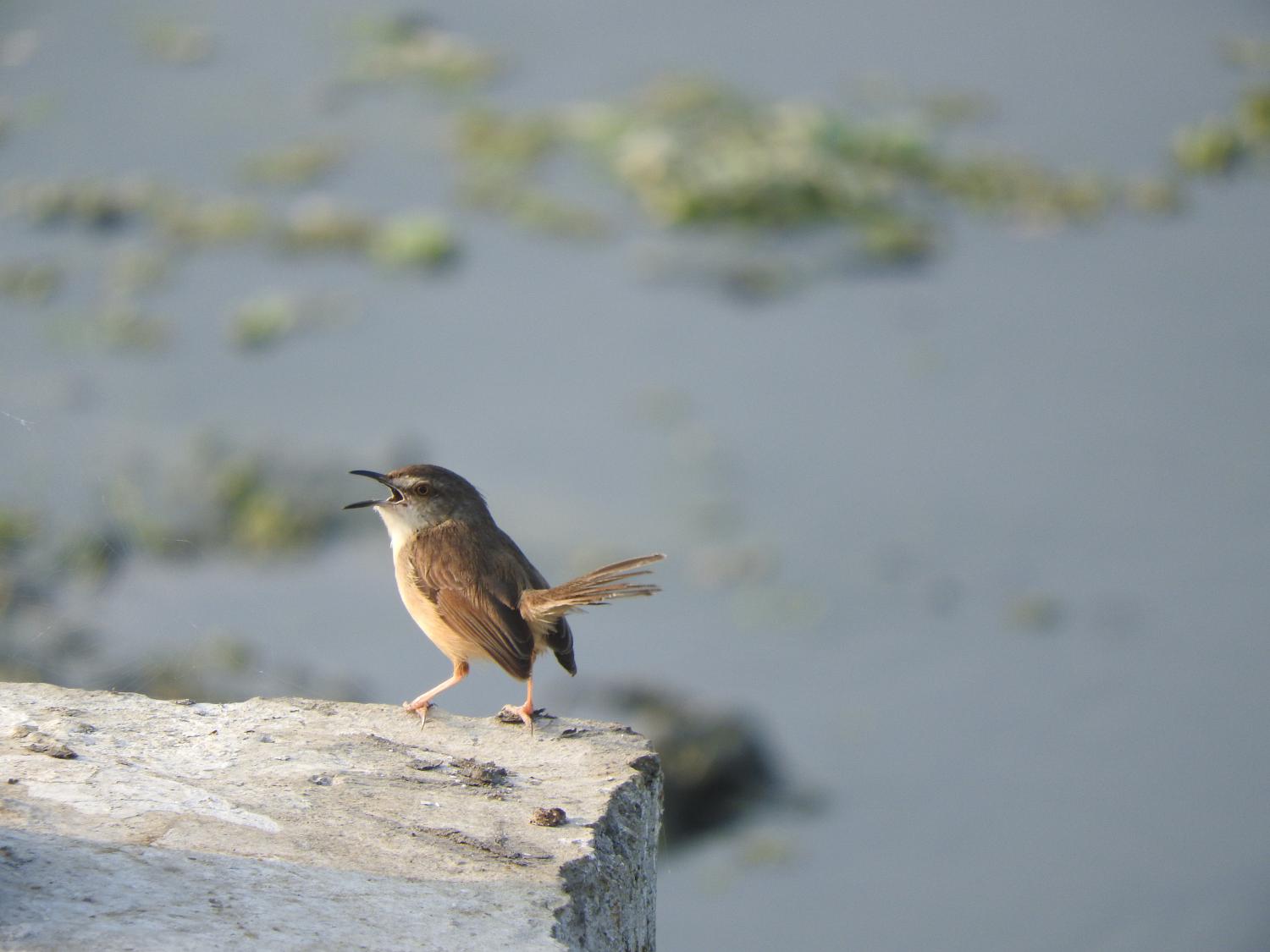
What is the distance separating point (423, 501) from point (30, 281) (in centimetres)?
736

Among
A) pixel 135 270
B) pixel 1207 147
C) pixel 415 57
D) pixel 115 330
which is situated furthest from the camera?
Answer: pixel 415 57

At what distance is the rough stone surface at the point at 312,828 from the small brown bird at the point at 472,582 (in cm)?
51

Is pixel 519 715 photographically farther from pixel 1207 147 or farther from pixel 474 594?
pixel 1207 147

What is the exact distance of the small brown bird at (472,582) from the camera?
17.7 feet

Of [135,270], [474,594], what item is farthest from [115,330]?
[474,594]

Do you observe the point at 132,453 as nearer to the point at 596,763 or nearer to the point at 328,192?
the point at 328,192

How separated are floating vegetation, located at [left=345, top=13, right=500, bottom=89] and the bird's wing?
9.84 meters

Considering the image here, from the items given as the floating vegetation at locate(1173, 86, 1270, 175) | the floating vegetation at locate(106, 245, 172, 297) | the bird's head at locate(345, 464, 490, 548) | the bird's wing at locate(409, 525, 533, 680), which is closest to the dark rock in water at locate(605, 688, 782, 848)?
the bird's head at locate(345, 464, 490, 548)

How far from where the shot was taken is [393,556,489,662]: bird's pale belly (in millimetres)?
5711

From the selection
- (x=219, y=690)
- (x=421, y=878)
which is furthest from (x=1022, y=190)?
(x=421, y=878)

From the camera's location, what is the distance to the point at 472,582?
5.65 metres

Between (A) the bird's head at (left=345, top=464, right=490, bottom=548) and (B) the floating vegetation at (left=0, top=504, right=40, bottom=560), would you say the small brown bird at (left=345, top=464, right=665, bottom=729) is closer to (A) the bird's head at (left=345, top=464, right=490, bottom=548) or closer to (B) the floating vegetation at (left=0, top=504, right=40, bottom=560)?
(A) the bird's head at (left=345, top=464, right=490, bottom=548)

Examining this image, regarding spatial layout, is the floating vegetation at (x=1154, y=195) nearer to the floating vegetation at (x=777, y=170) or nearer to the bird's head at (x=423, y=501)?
the floating vegetation at (x=777, y=170)

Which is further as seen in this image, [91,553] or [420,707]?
[91,553]
